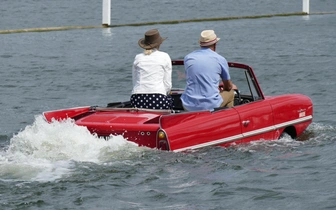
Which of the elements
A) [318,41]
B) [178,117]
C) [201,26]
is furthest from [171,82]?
[201,26]

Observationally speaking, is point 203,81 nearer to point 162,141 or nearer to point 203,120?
point 203,120

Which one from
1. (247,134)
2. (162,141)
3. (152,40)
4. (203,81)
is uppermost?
(152,40)

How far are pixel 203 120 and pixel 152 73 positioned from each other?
966 mm

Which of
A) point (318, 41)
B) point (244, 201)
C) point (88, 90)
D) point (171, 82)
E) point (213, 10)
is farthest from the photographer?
point (213, 10)

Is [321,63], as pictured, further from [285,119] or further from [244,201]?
[244,201]

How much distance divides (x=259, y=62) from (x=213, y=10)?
16.2 meters

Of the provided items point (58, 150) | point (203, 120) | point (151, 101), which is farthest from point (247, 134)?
point (58, 150)

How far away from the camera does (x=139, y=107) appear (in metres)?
11.8

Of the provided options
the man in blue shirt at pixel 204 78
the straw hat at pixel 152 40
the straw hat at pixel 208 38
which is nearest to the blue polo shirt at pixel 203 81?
the man in blue shirt at pixel 204 78

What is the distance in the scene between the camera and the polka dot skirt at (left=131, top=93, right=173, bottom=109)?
459 inches

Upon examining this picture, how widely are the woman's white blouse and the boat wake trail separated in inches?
41.6

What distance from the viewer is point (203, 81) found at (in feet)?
38.4

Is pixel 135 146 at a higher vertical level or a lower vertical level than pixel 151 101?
lower

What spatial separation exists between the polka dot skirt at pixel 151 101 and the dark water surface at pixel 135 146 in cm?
91
